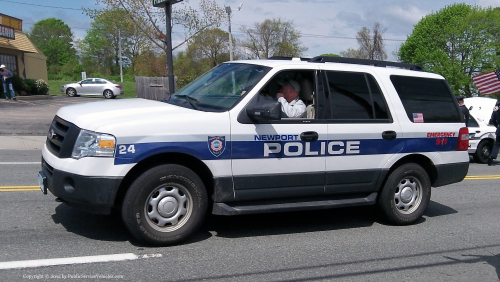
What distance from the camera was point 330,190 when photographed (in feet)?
20.0

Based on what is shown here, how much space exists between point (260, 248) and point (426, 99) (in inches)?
123

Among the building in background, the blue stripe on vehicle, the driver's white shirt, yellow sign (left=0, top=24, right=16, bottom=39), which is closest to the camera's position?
the blue stripe on vehicle

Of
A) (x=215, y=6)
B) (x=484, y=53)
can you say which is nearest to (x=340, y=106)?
(x=215, y=6)

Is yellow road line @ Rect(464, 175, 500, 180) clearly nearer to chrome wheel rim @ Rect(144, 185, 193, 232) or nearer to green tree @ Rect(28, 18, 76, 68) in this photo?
chrome wheel rim @ Rect(144, 185, 193, 232)

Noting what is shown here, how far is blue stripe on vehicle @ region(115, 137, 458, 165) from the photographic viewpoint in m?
5.01

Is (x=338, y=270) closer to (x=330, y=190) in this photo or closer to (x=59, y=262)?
(x=330, y=190)

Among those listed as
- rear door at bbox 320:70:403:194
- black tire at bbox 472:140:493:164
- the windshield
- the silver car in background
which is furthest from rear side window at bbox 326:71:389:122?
the silver car in background

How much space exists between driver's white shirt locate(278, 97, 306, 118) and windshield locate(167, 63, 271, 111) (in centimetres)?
42

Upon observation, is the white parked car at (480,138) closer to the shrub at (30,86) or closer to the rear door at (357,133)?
the rear door at (357,133)

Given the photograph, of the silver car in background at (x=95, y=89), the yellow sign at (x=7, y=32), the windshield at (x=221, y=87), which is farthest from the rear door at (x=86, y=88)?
the windshield at (x=221, y=87)

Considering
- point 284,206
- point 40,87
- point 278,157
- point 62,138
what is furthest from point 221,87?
point 40,87

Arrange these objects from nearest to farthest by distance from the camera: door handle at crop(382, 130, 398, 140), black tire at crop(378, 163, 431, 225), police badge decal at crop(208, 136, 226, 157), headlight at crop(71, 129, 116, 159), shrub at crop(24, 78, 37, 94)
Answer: headlight at crop(71, 129, 116, 159), police badge decal at crop(208, 136, 226, 157), door handle at crop(382, 130, 398, 140), black tire at crop(378, 163, 431, 225), shrub at crop(24, 78, 37, 94)

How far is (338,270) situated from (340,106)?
202cm

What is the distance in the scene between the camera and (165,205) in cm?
522
